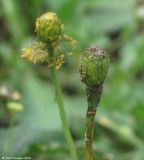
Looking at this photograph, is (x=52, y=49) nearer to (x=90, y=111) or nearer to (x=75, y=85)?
(x=90, y=111)

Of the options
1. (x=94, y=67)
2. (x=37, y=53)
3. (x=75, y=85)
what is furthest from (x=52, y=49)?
(x=75, y=85)

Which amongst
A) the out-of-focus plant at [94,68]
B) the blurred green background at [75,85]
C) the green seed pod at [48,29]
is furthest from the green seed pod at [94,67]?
the blurred green background at [75,85]

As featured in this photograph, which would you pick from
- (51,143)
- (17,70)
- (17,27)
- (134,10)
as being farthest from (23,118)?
(134,10)

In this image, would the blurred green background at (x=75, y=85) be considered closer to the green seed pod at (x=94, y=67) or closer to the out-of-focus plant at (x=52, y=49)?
the out-of-focus plant at (x=52, y=49)

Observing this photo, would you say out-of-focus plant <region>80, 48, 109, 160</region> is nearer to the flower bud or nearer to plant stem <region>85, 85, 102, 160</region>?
plant stem <region>85, 85, 102, 160</region>

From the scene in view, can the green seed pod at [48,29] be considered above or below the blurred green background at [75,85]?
below

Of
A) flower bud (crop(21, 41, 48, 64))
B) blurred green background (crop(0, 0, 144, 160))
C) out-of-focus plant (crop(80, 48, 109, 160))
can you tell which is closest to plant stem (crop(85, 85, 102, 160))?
out-of-focus plant (crop(80, 48, 109, 160))

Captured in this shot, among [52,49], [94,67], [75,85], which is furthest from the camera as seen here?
[75,85]
